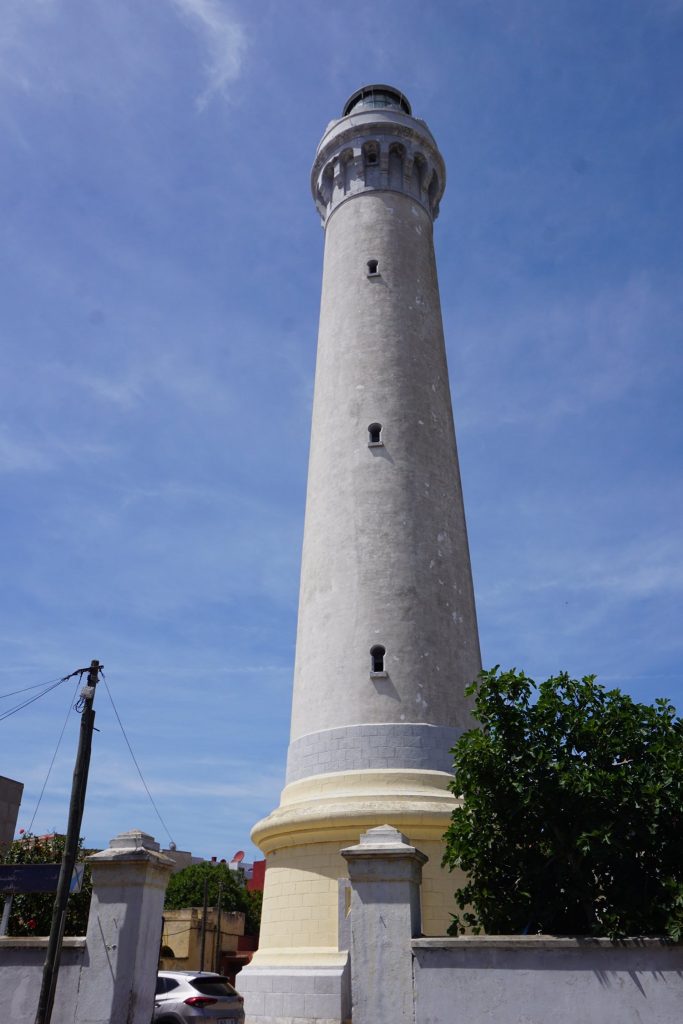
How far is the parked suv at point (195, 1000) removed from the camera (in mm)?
15352

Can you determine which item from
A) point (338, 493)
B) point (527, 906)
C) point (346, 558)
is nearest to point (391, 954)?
point (527, 906)

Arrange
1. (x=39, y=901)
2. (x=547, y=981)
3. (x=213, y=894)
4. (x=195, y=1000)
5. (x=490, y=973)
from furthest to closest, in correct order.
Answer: (x=213, y=894) < (x=39, y=901) < (x=195, y=1000) < (x=490, y=973) < (x=547, y=981)

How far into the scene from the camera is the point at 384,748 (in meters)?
18.3

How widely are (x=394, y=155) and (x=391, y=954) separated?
2283cm

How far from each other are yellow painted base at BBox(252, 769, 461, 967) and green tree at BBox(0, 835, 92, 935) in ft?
28.6

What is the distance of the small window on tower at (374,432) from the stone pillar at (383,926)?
1198cm

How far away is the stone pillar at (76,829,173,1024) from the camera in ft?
37.1

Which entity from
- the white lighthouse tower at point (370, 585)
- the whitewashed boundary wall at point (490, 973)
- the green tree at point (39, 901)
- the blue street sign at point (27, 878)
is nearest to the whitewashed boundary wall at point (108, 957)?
the blue street sign at point (27, 878)

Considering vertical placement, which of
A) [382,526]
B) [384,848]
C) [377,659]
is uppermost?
[382,526]

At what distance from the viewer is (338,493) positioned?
21.8m

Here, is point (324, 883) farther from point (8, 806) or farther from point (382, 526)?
point (8, 806)

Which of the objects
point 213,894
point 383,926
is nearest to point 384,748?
point 383,926

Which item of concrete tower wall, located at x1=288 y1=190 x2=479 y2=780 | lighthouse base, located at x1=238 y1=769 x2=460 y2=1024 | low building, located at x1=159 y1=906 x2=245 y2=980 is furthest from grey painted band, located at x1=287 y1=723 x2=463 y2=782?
low building, located at x1=159 y1=906 x2=245 y2=980

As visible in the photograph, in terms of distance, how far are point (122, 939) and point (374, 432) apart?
1366cm
